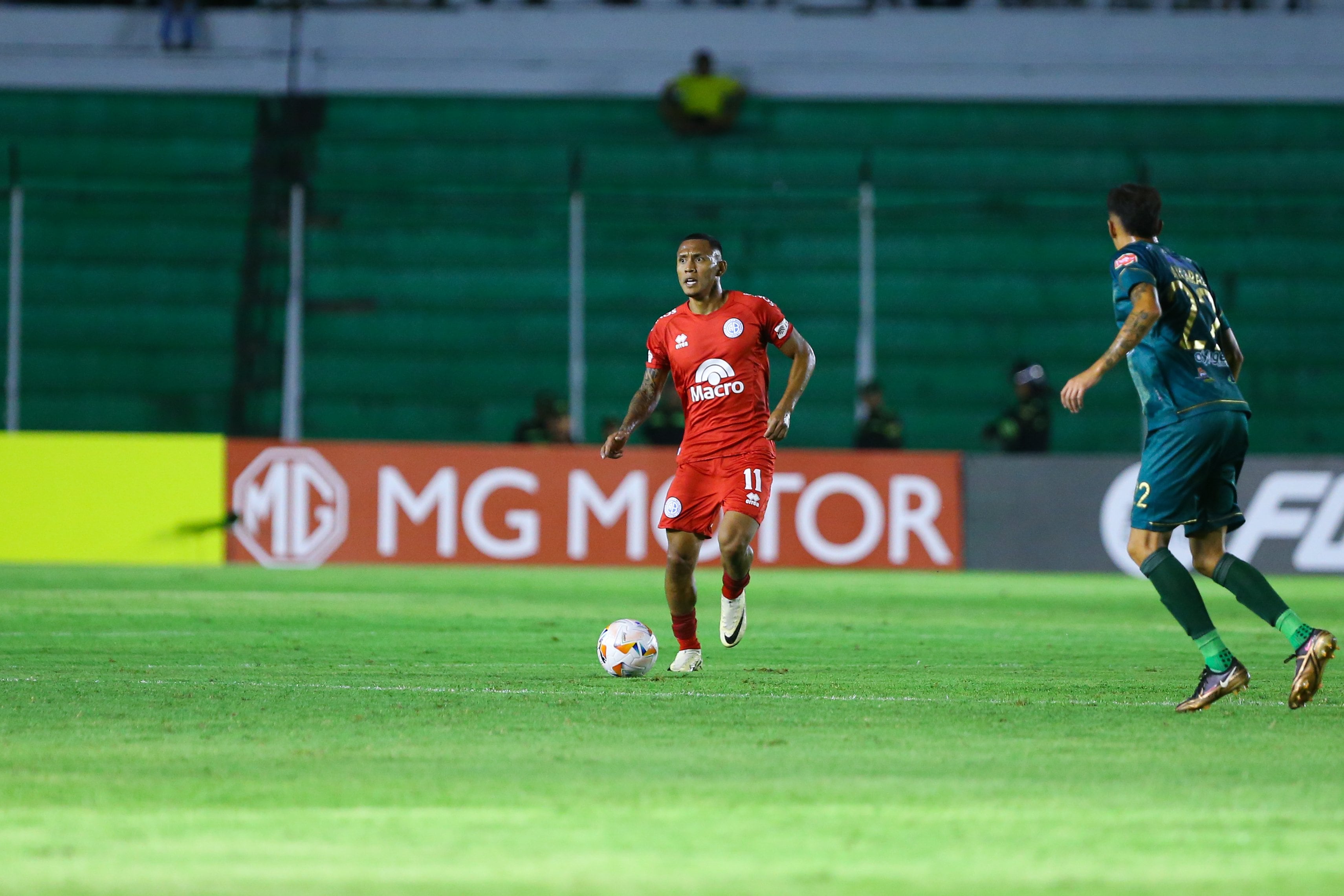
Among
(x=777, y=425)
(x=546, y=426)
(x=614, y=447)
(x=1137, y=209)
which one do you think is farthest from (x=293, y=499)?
(x=1137, y=209)

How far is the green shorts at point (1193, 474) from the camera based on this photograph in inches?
309

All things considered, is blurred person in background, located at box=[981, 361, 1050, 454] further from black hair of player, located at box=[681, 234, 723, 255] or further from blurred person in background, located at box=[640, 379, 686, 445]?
black hair of player, located at box=[681, 234, 723, 255]

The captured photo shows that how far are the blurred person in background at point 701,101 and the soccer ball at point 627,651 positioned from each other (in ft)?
54.5

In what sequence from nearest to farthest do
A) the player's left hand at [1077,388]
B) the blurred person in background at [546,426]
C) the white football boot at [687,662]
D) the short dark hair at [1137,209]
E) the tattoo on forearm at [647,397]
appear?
1. the player's left hand at [1077,388]
2. the short dark hair at [1137,209]
3. the white football boot at [687,662]
4. the tattoo on forearm at [647,397]
5. the blurred person in background at [546,426]

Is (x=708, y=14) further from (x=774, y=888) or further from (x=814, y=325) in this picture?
(x=774, y=888)

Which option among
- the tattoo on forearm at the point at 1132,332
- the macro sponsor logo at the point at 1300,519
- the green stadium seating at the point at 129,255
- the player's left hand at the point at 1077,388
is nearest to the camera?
the player's left hand at the point at 1077,388

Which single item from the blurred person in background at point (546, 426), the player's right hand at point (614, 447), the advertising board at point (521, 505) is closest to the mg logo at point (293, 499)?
the advertising board at point (521, 505)

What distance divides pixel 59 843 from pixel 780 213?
67.4ft

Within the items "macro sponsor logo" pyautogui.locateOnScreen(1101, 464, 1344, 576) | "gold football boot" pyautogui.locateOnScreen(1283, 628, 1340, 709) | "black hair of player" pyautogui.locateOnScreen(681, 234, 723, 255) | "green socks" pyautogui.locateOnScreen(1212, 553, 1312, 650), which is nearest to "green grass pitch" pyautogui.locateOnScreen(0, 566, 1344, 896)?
"gold football boot" pyautogui.locateOnScreen(1283, 628, 1340, 709)

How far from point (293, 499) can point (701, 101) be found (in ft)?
27.7

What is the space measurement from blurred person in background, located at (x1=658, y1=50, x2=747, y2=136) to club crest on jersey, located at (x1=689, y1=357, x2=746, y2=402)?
1549 cm

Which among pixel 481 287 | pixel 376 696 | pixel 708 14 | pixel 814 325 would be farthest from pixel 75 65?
pixel 376 696

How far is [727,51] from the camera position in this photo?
2591 centimetres

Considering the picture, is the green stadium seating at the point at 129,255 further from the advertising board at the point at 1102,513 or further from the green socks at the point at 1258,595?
the green socks at the point at 1258,595
